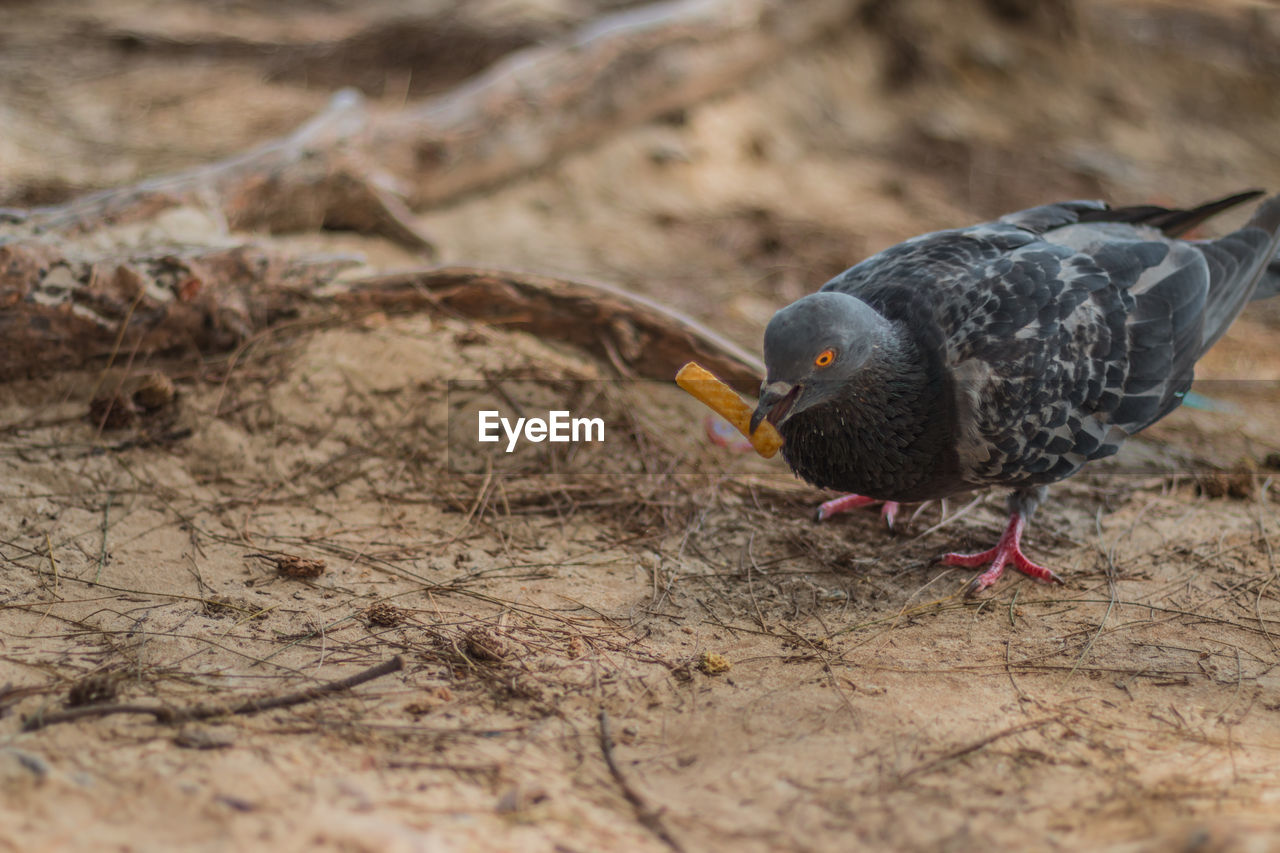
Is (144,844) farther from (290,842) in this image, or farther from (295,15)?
(295,15)

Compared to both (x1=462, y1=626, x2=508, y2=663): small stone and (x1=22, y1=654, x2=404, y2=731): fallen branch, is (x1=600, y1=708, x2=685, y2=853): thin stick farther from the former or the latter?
(x1=22, y1=654, x2=404, y2=731): fallen branch

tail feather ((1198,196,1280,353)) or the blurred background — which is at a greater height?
the blurred background

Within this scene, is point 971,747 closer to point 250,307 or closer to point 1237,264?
point 1237,264

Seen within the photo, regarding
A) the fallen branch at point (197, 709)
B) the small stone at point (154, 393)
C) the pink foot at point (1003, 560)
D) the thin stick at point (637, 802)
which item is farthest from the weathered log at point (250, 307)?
the fallen branch at point (197, 709)

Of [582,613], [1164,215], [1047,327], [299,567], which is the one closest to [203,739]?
[299,567]

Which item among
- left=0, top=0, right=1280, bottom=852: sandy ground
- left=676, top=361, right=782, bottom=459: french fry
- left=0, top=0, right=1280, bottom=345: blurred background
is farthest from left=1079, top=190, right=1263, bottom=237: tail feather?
left=676, top=361, right=782, bottom=459: french fry

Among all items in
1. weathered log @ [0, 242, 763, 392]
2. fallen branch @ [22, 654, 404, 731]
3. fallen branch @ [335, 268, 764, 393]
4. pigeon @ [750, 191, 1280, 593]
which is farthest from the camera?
fallen branch @ [335, 268, 764, 393]

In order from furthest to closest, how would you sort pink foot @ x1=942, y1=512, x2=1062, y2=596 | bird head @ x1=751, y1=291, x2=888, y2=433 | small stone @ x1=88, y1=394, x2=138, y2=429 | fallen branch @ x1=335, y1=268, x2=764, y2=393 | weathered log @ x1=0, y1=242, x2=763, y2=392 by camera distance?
fallen branch @ x1=335, y1=268, x2=764, y2=393, weathered log @ x1=0, y1=242, x2=763, y2=392, small stone @ x1=88, y1=394, x2=138, y2=429, pink foot @ x1=942, y1=512, x2=1062, y2=596, bird head @ x1=751, y1=291, x2=888, y2=433

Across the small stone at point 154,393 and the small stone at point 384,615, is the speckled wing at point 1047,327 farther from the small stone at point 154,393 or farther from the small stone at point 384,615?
the small stone at point 154,393
